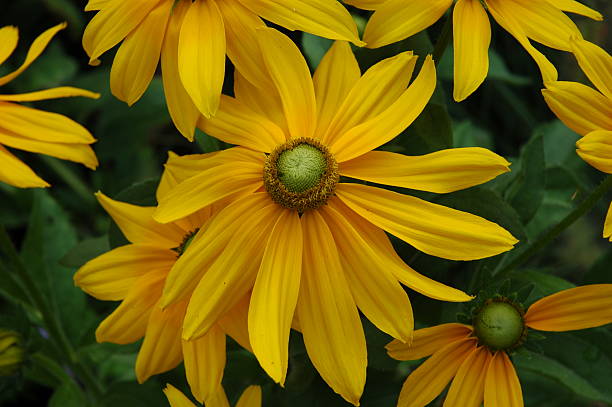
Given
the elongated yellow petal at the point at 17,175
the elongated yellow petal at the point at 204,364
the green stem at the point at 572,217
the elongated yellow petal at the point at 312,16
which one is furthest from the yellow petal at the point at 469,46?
the elongated yellow petal at the point at 17,175

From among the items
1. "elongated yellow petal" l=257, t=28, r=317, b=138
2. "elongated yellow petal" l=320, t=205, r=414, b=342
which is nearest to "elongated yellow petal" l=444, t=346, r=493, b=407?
"elongated yellow petal" l=320, t=205, r=414, b=342

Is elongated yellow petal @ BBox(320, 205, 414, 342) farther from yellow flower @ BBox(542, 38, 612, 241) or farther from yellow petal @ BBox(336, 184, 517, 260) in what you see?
yellow flower @ BBox(542, 38, 612, 241)

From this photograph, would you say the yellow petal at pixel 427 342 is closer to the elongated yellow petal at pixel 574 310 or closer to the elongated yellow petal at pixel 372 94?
the elongated yellow petal at pixel 574 310

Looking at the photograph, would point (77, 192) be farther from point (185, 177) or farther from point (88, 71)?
point (185, 177)

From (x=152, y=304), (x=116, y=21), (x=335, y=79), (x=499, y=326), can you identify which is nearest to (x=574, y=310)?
(x=499, y=326)

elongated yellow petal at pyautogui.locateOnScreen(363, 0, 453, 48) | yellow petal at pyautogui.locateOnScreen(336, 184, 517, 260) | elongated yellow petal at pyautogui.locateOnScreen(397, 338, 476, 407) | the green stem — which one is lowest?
elongated yellow petal at pyautogui.locateOnScreen(397, 338, 476, 407)

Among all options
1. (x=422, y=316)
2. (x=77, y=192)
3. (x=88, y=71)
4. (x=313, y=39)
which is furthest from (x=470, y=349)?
(x=88, y=71)

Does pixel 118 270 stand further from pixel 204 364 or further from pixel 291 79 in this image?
pixel 291 79
